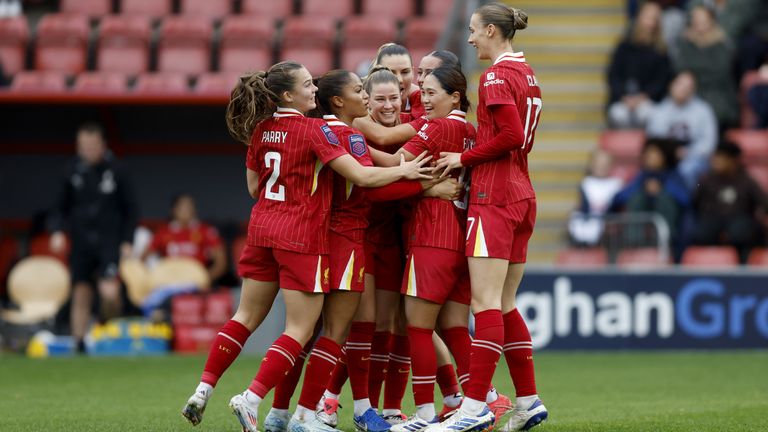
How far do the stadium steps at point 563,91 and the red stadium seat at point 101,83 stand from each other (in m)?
3.69

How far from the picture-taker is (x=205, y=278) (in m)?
13.0

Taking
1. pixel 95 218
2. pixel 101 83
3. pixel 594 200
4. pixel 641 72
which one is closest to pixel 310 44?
pixel 101 83

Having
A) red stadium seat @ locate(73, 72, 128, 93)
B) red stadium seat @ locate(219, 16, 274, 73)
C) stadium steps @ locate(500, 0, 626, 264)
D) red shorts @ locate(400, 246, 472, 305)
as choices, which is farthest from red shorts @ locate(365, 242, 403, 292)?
red stadium seat @ locate(219, 16, 274, 73)

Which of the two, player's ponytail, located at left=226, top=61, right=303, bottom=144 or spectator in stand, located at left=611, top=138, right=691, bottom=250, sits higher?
player's ponytail, located at left=226, top=61, right=303, bottom=144

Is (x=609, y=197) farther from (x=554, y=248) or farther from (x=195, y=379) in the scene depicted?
(x=195, y=379)

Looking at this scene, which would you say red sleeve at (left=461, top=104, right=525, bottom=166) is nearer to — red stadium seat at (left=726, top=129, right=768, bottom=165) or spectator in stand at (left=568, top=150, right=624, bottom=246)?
spectator in stand at (left=568, top=150, right=624, bottom=246)

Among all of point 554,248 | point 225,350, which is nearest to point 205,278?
point 554,248

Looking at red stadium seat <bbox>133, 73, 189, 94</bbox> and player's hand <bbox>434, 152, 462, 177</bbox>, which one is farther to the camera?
red stadium seat <bbox>133, 73, 189, 94</bbox>

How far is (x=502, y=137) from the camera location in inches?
241

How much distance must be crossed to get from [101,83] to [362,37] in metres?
2.99

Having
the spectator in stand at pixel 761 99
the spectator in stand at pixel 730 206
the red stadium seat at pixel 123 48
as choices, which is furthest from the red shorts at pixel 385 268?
the red stadium seat at pixel 123 48

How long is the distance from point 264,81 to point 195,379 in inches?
154

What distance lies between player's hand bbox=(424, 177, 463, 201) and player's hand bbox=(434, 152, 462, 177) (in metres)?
0.05

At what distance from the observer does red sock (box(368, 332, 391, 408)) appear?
6.76 metres
